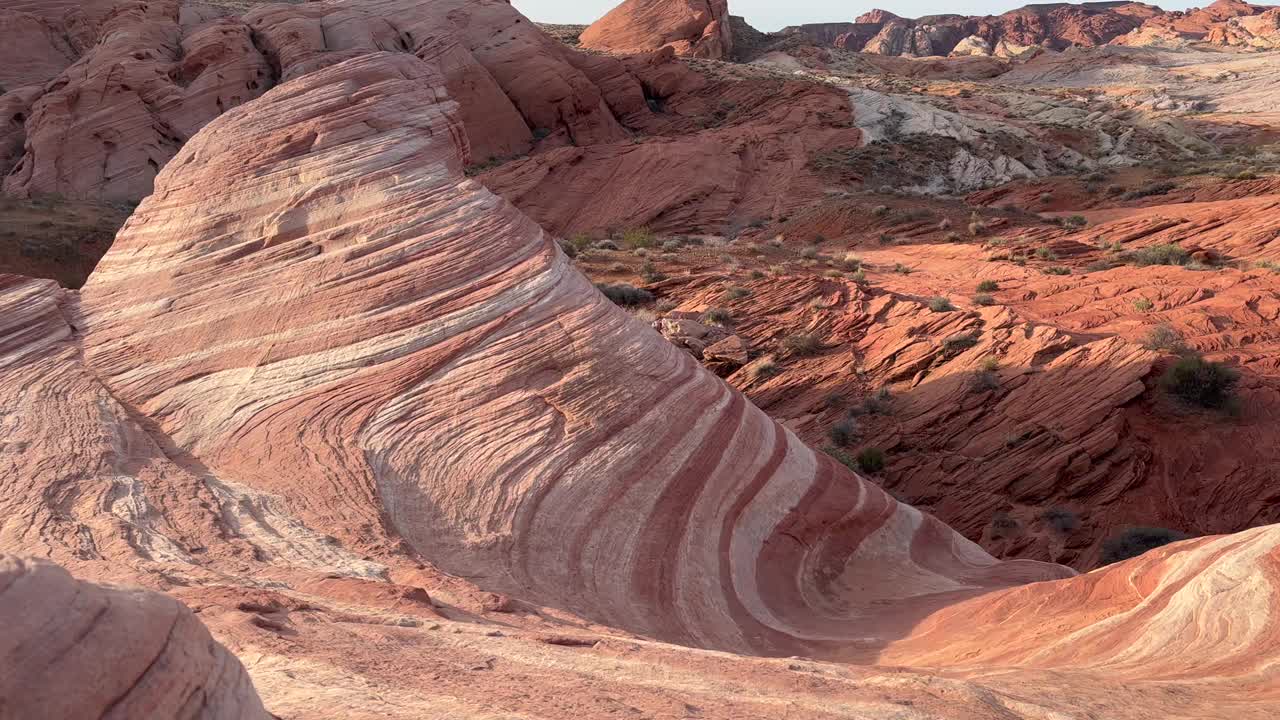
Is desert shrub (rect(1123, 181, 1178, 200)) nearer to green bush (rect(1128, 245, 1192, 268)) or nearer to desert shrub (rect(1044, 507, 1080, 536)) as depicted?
green bush (rect(1128, 245, 1192, 268))

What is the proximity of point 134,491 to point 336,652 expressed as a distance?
3.12 metres

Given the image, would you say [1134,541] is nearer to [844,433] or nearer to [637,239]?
[844,433]

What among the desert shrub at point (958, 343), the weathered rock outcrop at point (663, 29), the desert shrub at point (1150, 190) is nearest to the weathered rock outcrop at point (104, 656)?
the desert shrub at point (958, 343)

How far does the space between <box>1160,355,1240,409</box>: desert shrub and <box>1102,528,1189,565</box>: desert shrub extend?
2901 mm

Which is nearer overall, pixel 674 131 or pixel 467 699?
pixel 467 699

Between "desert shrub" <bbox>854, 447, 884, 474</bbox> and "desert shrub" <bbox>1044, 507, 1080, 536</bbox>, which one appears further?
"desert shrub" <bbox>854, 447, 884, 474</bbox>

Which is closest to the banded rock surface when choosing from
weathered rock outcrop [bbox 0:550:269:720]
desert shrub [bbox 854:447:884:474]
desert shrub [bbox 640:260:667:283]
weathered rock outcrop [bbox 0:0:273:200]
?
weathered rock outcrop [bbox 0:550:269:720]

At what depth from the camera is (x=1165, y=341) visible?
15.9m

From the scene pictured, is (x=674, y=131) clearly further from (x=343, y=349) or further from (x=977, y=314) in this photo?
(x=343, y=349)

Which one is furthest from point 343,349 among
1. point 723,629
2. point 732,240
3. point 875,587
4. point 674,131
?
point 674,131

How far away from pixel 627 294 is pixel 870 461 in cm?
773

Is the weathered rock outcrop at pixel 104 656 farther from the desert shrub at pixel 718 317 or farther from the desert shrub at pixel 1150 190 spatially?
the desert shrub at pixel 1150 190

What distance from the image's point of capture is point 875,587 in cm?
857

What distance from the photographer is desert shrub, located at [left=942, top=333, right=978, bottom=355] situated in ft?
55.8
